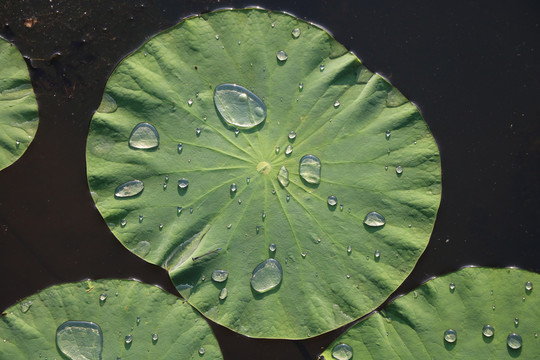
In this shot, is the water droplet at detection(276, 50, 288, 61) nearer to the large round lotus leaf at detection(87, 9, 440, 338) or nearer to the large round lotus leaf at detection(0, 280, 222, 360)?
the large round lotus leaf at detection(87, 9, 440, 338)

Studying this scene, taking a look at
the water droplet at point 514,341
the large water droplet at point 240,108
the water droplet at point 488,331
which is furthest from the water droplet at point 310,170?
the water droplet at point 514,341

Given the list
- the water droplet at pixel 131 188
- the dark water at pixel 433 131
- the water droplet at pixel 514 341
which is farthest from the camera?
the dark water at pixel 433 131

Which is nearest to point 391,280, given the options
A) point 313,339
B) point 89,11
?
point 313,339

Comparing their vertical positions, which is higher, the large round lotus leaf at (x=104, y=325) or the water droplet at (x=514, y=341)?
the large round lotus leaf at (x=104, y=325)

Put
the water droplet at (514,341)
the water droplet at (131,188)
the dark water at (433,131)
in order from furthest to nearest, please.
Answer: the dark water at (433,131) < the water droplet at (131,188) < the water droplet at (514,341)

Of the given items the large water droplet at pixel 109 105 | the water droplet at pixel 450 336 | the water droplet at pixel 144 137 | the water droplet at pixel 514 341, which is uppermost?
the large water droplet at pixel 109 105

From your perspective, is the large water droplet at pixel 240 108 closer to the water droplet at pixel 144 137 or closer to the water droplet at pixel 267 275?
the water droplet at pixel 144 137

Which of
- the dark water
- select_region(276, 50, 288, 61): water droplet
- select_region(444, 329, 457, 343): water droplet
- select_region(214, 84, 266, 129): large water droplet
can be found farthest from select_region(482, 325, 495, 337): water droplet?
select_region(276, 50, 288, 61): water droplet
